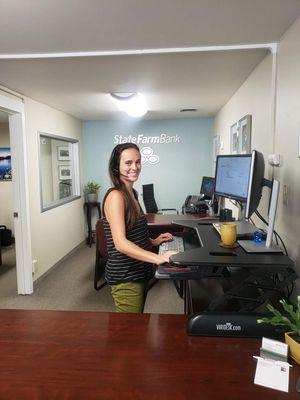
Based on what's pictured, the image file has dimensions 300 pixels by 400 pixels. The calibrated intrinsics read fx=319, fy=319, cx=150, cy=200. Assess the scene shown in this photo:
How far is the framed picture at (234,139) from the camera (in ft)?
11.2

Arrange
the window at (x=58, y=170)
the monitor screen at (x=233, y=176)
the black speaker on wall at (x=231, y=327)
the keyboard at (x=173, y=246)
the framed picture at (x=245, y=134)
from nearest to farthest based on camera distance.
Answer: the black speaker on wall at (x=231, y=327) < the keyboard at (x=173, y=246) < the monitor screen at (x=233, y=176) < the framed picture at (x=245, y=134) < the window at (x=58, y=170)

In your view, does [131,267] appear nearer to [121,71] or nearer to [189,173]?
[121,71]

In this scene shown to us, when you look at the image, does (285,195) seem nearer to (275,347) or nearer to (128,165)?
(128,165)

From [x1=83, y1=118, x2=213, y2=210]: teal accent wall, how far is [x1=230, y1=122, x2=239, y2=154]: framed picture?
86.9 inches

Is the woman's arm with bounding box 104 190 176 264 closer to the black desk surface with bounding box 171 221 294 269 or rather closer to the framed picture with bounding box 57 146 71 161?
the black desk surface with bounding box 171 221 294 269

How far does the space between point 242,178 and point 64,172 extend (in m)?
4.23

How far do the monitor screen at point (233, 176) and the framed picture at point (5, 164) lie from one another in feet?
16.2

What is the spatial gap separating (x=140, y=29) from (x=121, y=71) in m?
0.96

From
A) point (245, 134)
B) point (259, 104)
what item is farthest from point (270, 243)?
point (245, 134)

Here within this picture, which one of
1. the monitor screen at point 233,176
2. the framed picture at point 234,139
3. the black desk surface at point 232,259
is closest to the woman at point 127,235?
the black desk surface at point 232,259

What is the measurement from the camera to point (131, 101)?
4082 millimetres

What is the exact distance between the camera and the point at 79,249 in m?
5.66

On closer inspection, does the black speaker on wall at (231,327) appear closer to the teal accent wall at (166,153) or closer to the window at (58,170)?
the window at (58,170)

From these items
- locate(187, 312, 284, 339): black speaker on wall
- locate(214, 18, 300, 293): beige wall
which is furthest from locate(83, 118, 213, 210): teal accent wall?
locate(187, 312, 284, 339): black speaker on wall
